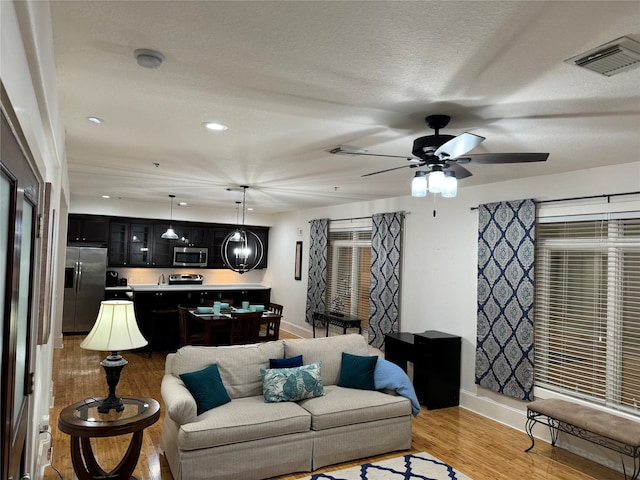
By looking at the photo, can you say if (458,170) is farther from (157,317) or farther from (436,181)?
(157,317)

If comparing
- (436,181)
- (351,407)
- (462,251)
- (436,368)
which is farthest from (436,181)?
(436,368)

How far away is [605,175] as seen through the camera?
3.99 meters

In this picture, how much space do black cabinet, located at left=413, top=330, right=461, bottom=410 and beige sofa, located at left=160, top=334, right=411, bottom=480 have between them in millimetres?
1163

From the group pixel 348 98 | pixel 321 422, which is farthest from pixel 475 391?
pixel 348 98

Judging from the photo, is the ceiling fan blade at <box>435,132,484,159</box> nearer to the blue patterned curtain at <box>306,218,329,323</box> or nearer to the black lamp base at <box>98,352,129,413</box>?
the black lamp base at <box>98,352,129,413</box>

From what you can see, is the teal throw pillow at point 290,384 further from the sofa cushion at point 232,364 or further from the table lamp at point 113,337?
the table lamp at point 113,337

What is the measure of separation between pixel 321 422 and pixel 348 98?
250 centimetres

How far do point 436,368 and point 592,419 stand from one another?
5.53 ft

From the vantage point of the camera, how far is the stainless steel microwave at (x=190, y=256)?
927cm

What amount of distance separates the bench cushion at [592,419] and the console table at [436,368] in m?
1.16

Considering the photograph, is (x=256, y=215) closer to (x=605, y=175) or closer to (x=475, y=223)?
(x=475, y=223)

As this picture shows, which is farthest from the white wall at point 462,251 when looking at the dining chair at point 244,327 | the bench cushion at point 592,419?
the dining chair at point 244,327

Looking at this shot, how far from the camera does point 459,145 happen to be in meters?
2.46

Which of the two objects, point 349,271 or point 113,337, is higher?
point 349,271
